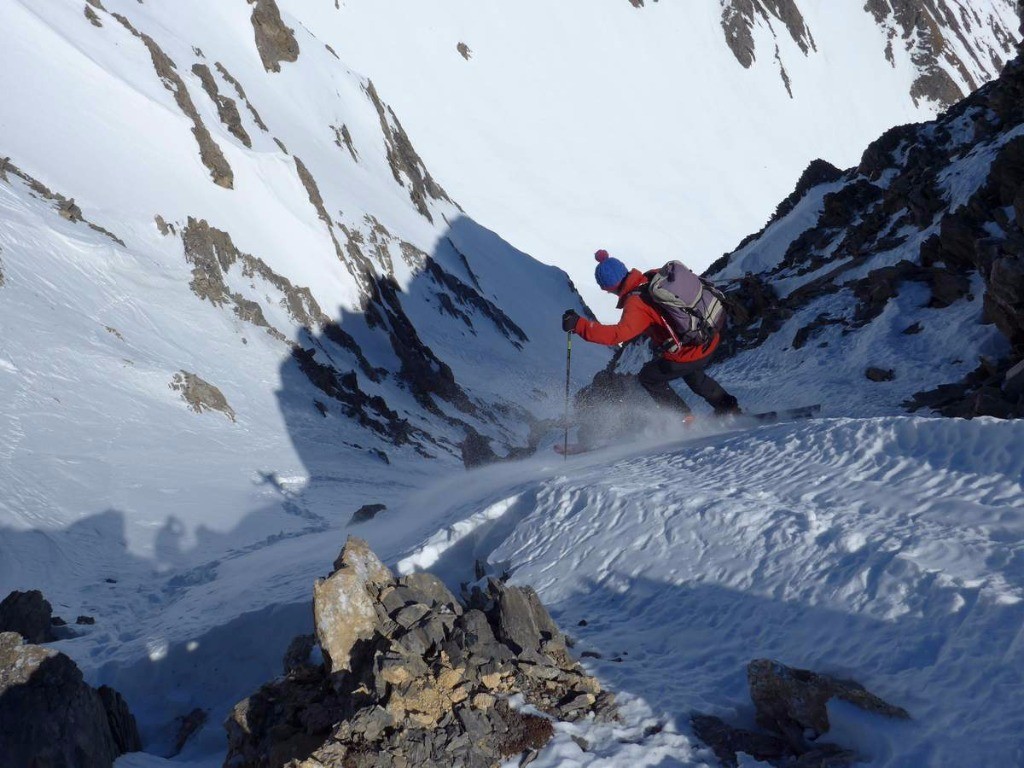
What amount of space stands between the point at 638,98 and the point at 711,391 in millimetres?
86193

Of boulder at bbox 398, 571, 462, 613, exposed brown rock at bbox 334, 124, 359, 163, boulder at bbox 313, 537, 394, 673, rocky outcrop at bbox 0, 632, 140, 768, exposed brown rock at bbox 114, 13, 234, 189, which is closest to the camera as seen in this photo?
boulder at bbox 313, 537, 394, 673

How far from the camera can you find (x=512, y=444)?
123 feet

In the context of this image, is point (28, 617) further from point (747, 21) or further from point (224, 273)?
point (747, 21)

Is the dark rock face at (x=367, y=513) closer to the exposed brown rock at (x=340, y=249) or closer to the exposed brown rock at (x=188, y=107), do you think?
the exposed brown rock at (x=188, y=107)

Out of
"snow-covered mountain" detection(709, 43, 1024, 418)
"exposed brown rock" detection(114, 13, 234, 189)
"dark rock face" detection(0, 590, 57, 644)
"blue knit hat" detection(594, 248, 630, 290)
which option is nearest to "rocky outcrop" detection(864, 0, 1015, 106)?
"snow-covered mountain" detection(709, 43, 1024, 418)

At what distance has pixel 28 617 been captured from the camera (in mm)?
9562

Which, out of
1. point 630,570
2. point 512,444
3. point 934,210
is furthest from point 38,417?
point 512,444

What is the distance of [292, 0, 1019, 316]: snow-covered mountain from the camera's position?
73062mm

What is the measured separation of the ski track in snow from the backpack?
1.39 meters

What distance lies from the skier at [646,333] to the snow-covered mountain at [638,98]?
58616mm

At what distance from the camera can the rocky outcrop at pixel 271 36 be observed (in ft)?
163

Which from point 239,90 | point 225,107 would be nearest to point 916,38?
point 239,90

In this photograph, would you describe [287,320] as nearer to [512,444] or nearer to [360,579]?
[512,444]

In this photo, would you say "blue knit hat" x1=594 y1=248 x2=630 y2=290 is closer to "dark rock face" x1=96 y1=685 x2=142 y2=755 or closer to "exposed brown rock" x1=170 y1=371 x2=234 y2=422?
"dark rock face" x1=96 y1=685 x2=142 y2=755
